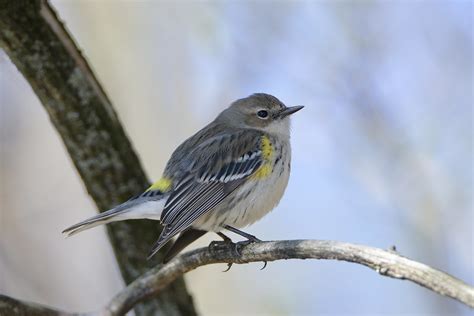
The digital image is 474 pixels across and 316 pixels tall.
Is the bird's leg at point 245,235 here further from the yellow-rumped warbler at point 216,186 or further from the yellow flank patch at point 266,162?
the yellow flank patch at point 266,162

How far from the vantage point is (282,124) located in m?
6.13

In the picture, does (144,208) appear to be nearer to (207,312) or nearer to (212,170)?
(212,170)

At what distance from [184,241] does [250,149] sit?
930mm

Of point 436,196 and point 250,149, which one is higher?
point 250,149

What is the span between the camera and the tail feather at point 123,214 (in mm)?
4910

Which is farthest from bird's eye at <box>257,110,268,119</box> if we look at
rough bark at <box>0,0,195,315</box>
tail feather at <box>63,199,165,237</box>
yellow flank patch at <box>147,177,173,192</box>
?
tail feather at <box>63,199,165,237</box>

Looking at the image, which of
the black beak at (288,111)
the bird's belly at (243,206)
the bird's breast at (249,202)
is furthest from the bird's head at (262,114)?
the bird's belly at (243,206)

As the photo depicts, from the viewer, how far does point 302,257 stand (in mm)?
3736

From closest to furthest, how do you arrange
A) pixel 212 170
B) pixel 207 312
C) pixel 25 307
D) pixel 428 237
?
pixel 25 307 → pixel 212 170 → pixel 428 237 → pixel 207 312

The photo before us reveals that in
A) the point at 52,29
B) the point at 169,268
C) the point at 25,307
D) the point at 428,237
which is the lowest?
the point at 428,237

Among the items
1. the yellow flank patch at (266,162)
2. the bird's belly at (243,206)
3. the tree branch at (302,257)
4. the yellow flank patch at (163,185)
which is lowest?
the tree branch at (302,257)

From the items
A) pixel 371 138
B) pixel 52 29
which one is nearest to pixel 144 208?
pixel 52 29

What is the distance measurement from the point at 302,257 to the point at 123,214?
1.63m

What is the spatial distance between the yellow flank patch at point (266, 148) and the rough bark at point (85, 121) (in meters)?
0.93
